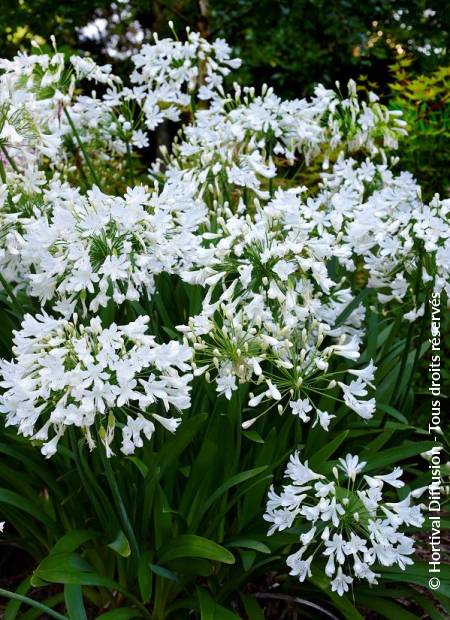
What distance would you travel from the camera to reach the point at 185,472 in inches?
123

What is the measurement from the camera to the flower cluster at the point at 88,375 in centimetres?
231

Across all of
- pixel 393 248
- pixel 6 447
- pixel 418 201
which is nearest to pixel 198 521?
pixel 6 447

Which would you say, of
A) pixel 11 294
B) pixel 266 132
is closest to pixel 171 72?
pixel 266 132

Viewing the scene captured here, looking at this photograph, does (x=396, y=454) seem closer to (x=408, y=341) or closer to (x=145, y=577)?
(x=408, y=341)

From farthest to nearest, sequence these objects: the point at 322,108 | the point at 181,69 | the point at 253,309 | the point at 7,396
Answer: the point at 181,69 → the point at 322,108 → the point at 253,309 → the point at 7,396

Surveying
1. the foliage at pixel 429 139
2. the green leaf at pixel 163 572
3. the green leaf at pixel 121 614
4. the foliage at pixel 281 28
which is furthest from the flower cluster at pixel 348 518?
the foliage at pixel 281 28

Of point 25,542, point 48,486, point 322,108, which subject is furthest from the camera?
point 322,108

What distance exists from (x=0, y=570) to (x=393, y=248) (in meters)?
2.38

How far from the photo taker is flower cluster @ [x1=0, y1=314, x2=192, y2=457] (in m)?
2.31

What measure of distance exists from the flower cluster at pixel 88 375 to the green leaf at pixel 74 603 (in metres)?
0.58

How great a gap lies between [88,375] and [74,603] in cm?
95

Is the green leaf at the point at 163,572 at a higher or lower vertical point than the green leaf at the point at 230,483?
lower

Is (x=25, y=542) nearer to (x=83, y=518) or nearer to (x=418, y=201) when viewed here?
(x=83, y=518)

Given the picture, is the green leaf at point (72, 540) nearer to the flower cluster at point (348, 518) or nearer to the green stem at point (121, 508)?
the green stem at point (121, 508)
